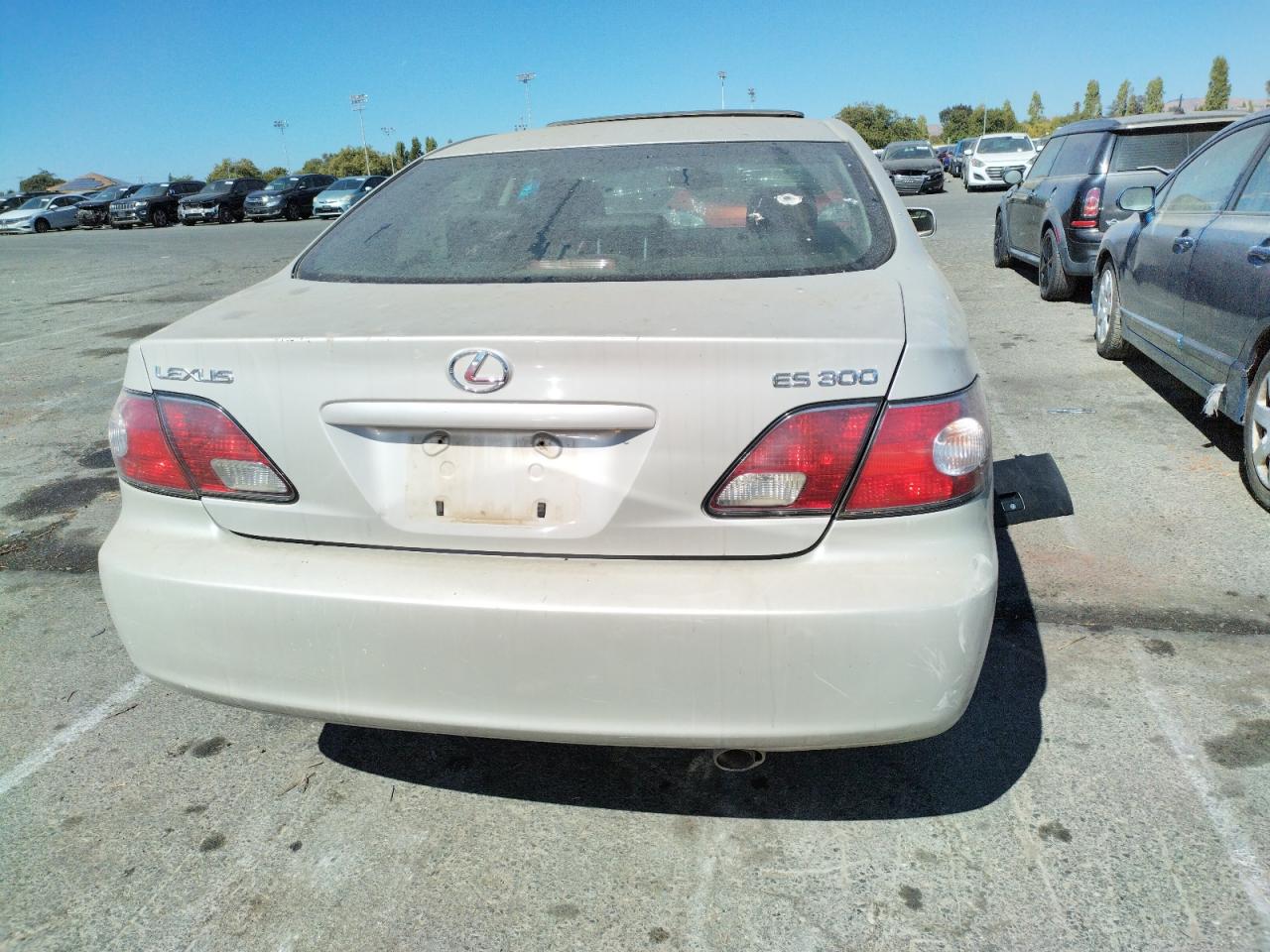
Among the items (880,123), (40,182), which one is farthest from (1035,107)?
(40,182)

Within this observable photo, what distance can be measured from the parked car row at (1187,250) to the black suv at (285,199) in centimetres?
3283

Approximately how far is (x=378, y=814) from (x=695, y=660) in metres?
1.07

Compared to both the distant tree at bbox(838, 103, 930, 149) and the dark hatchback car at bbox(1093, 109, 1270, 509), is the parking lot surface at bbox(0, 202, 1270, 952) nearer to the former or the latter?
the dark hatchback car at bbox(1093, 109, 1270, 509)

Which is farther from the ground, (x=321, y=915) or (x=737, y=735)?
(x=737, y=735)

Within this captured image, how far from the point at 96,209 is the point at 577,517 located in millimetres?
46695

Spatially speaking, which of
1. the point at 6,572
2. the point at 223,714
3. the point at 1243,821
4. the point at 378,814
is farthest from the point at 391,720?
the point at 6,572

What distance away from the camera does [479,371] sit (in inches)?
76.8

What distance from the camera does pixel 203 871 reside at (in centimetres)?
230

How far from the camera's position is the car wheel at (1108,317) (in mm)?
6609

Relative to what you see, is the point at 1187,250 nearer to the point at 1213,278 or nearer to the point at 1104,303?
the point at 1213,278

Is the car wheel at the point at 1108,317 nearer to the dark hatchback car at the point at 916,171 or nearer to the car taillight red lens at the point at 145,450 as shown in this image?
the car taillight red lens at the point at 145,450

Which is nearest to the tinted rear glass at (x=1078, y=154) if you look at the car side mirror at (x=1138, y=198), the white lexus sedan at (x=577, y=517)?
the car side mirror at (x=1138, y=198)

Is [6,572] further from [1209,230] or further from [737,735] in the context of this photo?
[1209,230]

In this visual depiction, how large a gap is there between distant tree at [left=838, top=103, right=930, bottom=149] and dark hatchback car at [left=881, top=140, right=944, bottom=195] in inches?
2354
